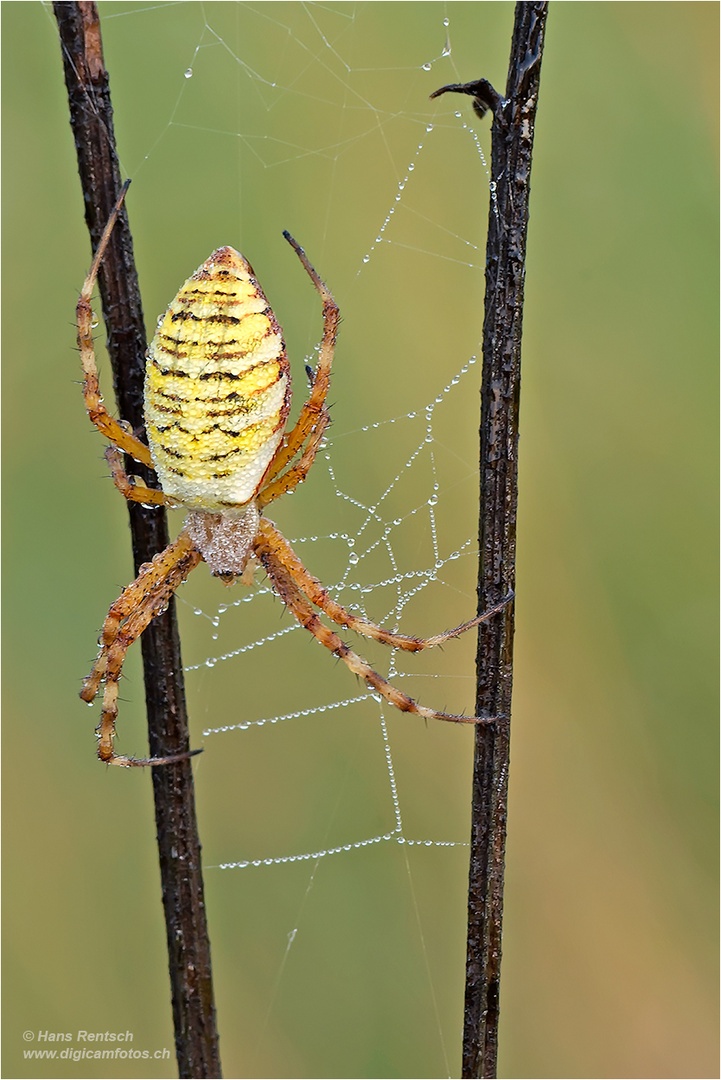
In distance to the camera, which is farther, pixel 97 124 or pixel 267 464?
pixel 267 464

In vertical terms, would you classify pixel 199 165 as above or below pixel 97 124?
above

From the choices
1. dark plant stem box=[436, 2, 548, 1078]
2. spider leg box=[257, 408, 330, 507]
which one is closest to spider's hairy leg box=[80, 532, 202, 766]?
spider leg box=[257, 408, 330, 507]

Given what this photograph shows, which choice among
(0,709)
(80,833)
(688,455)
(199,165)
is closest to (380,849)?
(80,833)

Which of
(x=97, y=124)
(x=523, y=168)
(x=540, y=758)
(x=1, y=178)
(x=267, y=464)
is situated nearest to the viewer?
(x=523, y=168)

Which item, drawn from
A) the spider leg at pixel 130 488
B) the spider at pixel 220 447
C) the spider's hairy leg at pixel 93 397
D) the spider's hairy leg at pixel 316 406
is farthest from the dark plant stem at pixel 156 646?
the spider's hairy leg at pixel 316 406

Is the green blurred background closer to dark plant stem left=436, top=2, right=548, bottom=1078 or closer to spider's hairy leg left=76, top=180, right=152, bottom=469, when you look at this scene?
spider's hairy leg left=76, top=180, right=152, bottom=469

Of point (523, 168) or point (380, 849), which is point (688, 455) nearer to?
point (380, 849)

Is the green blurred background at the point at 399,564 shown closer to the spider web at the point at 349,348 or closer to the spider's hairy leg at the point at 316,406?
the spider web at the point at 349,348

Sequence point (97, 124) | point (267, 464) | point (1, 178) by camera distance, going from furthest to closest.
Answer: point (1, 178) → point (267, 464) → point (97, 124)
